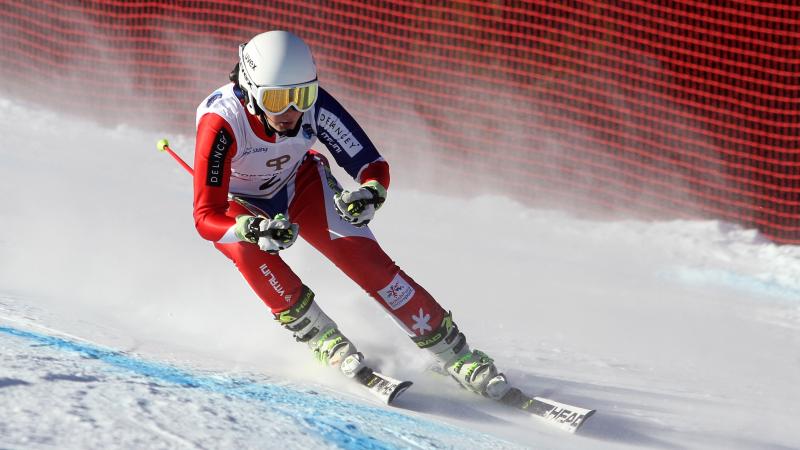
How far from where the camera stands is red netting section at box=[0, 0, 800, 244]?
8.27 m

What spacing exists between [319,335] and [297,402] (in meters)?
0.71

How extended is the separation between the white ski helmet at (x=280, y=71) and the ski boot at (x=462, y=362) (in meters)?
1.09

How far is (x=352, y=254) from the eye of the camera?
4406mm

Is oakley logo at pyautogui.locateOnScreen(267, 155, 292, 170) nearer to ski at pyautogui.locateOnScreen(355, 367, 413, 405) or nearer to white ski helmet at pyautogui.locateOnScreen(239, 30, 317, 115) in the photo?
white ski helmet at pyautogui.locateOnScreen(239, 30, 317, 115)

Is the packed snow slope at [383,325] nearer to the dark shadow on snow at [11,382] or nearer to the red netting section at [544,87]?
the dark shadow on snow at [11,382]

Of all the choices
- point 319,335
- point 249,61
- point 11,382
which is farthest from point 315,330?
point 11,382

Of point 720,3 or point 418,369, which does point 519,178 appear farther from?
point 418,369

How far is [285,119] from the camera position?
4137 mm

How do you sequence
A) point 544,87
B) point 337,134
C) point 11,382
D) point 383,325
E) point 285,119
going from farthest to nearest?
point 544,87
point 383,325
point 337,134
point 285,119
point 11,382

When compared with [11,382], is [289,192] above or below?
above

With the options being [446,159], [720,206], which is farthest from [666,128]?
→ [446,159]

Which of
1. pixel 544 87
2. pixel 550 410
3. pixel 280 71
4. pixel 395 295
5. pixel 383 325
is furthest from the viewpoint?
pixel 544 87

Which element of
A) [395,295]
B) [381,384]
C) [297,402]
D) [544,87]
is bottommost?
[297,402]

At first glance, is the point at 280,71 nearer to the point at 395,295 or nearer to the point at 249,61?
the point at 249,61
